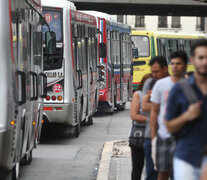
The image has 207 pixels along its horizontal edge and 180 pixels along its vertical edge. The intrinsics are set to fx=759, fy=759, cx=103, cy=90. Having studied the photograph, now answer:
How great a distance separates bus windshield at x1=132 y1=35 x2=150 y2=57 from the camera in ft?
115

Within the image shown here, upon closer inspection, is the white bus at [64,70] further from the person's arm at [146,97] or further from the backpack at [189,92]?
the backpack at [189,92]

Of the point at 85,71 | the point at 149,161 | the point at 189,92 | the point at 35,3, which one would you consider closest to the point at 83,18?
the point at 85,71

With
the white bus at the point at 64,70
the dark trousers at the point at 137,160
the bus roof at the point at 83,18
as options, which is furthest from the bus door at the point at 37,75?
the bus roof at the point at 83,18

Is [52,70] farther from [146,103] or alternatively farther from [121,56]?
[121,56]

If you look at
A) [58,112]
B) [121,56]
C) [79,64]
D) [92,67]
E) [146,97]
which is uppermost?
[146,97]

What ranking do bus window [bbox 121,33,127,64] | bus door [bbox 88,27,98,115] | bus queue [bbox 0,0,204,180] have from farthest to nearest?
bus window [bbox 121,33,127,64]
bus door [bbox 88,27,98,115]
bus queue [bbox 0,0,204,180]

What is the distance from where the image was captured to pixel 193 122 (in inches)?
215

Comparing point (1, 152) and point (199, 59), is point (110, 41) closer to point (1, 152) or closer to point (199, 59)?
point (1, 152)

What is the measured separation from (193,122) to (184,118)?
0.25 feet

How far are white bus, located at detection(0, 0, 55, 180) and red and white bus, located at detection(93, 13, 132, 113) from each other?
448 inches

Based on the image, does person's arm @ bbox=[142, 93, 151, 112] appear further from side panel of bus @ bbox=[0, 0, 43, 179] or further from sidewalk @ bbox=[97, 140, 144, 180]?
sidewalk @ bbox=[97, 140, 144, 180]

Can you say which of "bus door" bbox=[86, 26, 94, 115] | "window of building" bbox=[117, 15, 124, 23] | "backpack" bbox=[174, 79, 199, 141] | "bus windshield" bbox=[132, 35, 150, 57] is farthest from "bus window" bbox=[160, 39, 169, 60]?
"window of building" bbox=[117, 15, 124, 23]

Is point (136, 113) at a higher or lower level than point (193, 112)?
lower

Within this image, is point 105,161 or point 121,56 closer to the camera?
point 105,161
